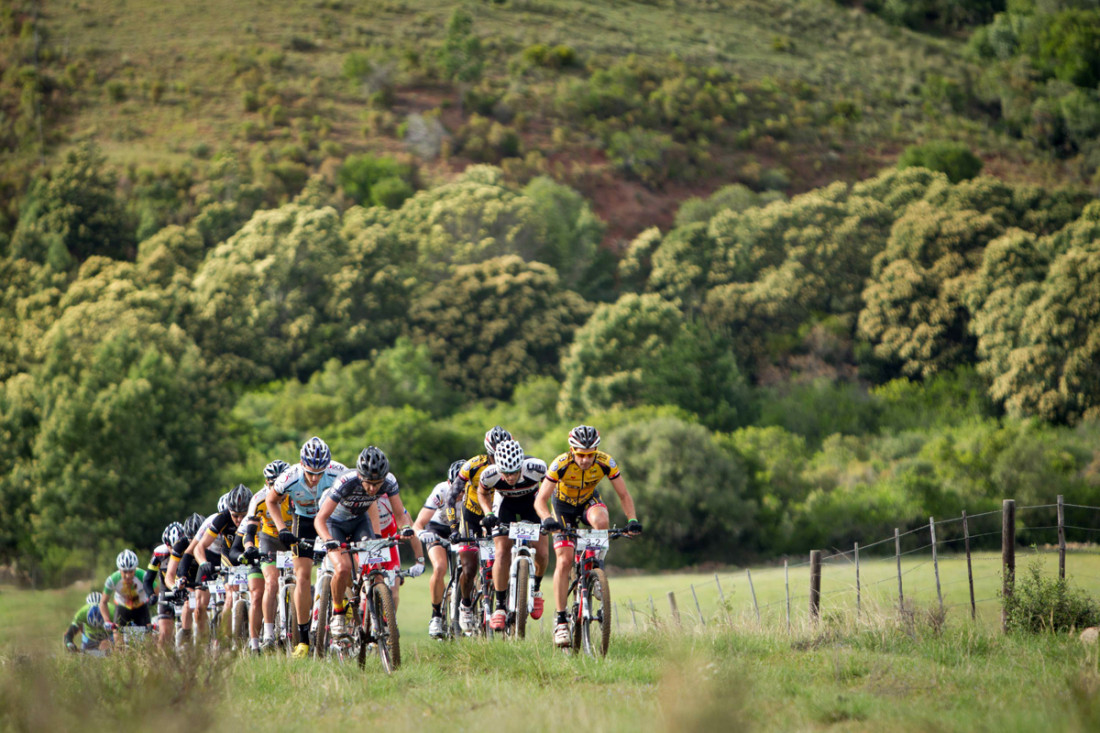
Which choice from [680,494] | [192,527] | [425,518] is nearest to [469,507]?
[425,518]

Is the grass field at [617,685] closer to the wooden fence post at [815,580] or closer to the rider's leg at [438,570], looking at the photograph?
the rider's leg at [438,570]

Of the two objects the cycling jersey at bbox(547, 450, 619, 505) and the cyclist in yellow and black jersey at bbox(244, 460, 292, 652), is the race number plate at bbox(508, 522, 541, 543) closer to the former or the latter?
the cycling jersey at bbox(547, 450, 619, 505)

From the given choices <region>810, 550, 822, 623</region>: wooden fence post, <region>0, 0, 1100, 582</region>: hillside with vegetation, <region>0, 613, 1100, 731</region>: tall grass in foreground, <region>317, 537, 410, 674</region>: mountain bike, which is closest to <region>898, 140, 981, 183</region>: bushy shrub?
<region>0, 0, 1100, 582</region>: hillside with vegetation

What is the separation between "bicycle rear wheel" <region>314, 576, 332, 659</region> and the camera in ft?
40.5

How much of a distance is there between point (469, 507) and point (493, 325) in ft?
204

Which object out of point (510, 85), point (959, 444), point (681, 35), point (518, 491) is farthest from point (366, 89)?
point (518, 491)

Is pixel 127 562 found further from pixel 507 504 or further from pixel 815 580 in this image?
pixel 815 580

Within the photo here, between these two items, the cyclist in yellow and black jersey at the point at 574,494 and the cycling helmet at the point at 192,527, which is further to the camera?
the cycling helmet at the point at 192,527

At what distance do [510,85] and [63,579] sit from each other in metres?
117

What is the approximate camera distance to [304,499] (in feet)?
42.9

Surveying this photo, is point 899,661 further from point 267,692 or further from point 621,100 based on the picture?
point 621,100

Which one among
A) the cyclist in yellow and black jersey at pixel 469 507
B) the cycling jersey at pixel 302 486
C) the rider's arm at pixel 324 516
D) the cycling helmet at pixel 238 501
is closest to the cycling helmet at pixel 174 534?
the cycling helmet at pixel 238 501

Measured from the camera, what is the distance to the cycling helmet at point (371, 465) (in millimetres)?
11352

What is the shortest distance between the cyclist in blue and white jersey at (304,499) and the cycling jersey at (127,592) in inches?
191
